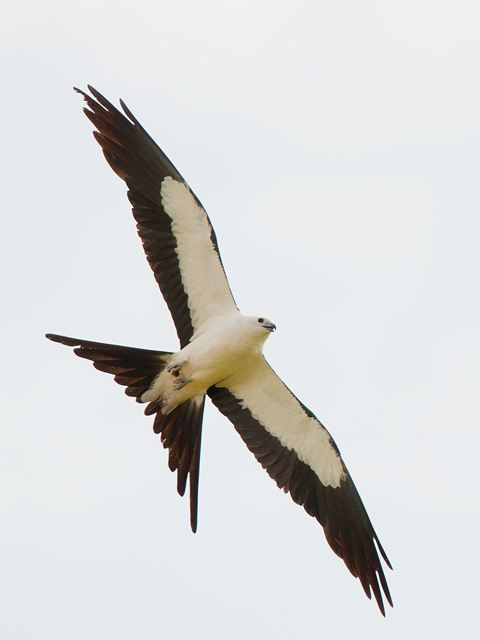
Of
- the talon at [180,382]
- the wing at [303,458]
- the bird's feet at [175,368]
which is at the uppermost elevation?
the bird's feet at [175,368]

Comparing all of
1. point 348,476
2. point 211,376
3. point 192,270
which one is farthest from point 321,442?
point 192,270

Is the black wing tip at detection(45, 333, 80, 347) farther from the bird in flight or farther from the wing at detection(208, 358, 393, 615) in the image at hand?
the wing at detection(208, 358, 393, 615)

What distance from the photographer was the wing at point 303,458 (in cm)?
1291

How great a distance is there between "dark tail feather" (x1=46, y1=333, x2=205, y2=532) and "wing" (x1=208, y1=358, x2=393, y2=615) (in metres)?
0.55

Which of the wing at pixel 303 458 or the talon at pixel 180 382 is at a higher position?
the talon at pixel 180 382

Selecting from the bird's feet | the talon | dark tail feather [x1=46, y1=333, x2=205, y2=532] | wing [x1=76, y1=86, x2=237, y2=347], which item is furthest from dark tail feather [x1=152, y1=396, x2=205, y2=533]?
wing [x1=76, y1=86, x2=237, y2=347]

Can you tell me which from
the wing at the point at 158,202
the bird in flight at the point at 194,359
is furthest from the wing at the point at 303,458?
the wing at the point at 158,202

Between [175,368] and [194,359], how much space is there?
0.22m

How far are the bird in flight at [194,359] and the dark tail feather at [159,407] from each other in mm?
10

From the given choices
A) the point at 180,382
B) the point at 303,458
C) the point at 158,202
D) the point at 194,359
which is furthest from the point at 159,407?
the point at 158,202

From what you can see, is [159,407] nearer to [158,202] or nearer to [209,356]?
[209,356]

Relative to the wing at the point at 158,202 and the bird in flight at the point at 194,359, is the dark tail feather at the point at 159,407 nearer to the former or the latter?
the bird in flight at the point at 194,359

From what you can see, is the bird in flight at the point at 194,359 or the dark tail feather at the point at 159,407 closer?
the dark tail feather at the point at 159,407

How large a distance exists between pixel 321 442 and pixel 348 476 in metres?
0.50
